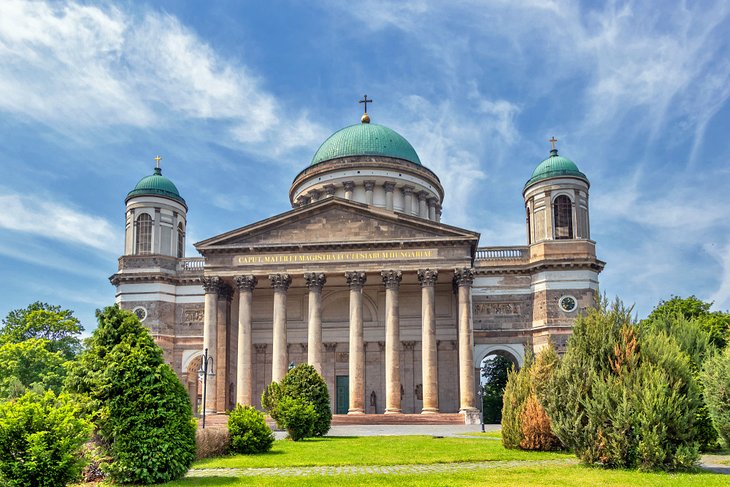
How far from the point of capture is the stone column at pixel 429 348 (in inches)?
1794

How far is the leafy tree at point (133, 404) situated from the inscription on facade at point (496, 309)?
122ft

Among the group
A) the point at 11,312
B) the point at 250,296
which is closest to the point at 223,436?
the point at 250,296

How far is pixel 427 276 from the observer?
4694 cm

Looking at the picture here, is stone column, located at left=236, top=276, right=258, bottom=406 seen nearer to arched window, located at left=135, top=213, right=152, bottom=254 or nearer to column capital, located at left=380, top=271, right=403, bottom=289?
column capital, located at left=380, top=271, right=403, bottom=289

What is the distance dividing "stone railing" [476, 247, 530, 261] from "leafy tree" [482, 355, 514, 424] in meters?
9.08

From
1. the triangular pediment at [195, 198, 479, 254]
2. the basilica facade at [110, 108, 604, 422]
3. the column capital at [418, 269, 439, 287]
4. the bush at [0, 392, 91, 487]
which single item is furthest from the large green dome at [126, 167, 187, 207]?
the bush at [0, 392, 91, 487]

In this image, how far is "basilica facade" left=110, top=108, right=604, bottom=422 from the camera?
47.1 meters

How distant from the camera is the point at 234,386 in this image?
51.7 metres

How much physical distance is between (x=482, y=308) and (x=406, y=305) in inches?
212

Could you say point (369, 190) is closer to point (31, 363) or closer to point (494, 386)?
point (494, 386)

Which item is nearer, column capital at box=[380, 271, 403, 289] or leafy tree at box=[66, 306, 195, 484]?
leafy tree at box=[66, 306, 195, 484]

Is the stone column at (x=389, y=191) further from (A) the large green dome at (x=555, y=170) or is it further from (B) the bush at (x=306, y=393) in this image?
(B) the bush at (x=306, y=393)

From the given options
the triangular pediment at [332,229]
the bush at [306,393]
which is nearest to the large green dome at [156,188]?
the triangular pediment at [332,229]

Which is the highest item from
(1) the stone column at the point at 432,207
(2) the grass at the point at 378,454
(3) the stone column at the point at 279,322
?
(1) the stone column at the point at 432,207
